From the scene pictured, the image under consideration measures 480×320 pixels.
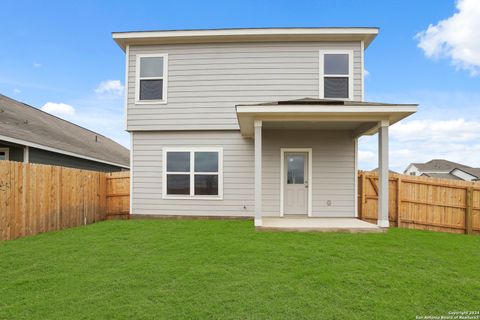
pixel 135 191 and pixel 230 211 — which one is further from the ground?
pixel 135 191

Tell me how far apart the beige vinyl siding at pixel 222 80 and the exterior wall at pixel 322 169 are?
1261mm

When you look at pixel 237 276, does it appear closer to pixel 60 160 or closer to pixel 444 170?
pixel 60 160

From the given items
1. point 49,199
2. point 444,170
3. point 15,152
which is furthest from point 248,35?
point 444,170

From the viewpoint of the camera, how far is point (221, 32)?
862cm

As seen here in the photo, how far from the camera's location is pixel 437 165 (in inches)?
1225

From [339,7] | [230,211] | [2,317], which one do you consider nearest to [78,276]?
[2,317]

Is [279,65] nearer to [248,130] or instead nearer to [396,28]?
[248,130]

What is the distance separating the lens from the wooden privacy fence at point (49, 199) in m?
6.11

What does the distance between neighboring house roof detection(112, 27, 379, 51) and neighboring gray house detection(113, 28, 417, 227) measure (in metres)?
0.03

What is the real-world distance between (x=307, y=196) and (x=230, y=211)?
7.88ft

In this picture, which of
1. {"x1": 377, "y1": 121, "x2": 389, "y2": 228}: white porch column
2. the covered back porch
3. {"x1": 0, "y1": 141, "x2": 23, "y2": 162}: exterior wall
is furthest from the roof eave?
{"x1": 0, "y1": 141, "x2": 23, "y2": 162}: exterior wall

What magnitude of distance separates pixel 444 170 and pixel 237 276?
3354cm

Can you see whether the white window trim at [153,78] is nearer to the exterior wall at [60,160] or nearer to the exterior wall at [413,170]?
the exterior wall at [60,160]

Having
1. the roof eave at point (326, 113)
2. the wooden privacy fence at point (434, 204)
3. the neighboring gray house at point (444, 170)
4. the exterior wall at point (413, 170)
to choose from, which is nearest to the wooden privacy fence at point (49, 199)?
the roof eave at point (326, 113)
